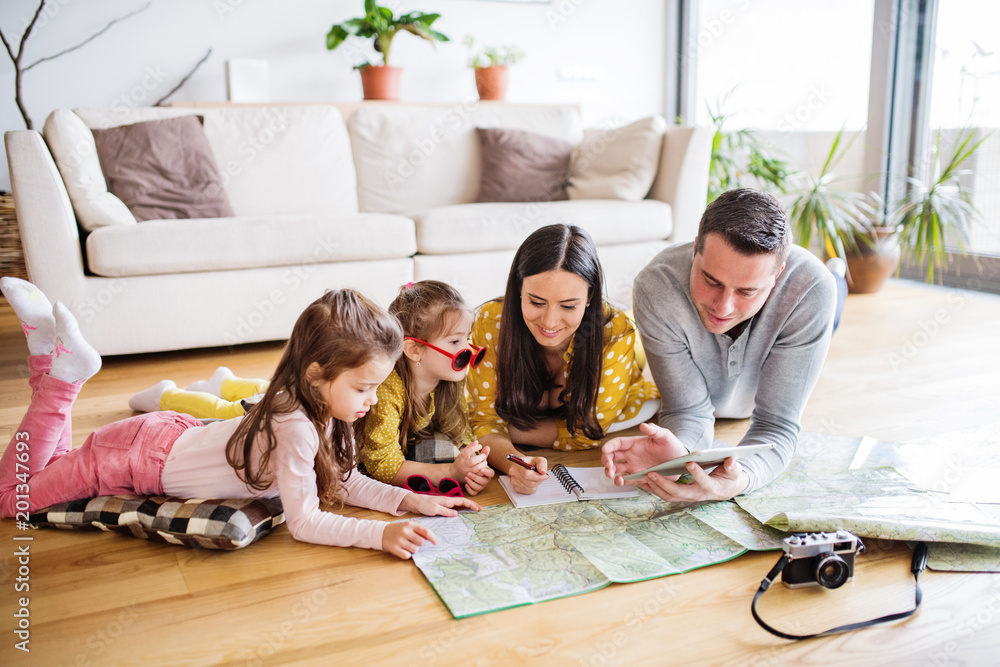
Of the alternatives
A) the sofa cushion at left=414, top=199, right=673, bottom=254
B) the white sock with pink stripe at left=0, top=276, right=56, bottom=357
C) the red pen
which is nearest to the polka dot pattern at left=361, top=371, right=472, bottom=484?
the red pen

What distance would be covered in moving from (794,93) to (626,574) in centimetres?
433

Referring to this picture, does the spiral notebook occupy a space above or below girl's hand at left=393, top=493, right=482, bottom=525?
below

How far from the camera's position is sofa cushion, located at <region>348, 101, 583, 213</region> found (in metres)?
3.50

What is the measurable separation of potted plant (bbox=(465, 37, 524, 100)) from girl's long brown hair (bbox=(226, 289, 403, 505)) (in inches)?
133

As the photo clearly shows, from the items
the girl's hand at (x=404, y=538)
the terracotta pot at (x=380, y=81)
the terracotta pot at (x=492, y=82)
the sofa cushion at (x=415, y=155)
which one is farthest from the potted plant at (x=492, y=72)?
the girl's hand at (x=404, y=538)

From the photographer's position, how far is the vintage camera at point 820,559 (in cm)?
120

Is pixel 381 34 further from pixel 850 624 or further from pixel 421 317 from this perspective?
pixel 850 624

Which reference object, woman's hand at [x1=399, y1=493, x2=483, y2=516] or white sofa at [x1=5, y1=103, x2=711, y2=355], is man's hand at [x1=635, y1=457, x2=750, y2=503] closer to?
woman's hand at [x1=399, y1=493, x2=483, y2=516]

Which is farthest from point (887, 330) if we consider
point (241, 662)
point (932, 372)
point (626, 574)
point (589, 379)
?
point (241, 662)

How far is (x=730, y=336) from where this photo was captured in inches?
65.7

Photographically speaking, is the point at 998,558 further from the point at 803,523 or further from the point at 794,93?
the point at 794,93

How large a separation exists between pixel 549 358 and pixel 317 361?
0.61 metres

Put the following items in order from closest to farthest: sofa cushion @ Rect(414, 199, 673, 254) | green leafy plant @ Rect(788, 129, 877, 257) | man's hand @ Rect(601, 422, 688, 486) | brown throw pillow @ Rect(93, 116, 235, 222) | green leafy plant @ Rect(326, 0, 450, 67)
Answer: man's hand @ Rect(601, 422, 688, 486) → brown throw pillow @ Rect(93, 116, 235, 222) → sofa cushion @ Rect(414, 199, 673, 254) → green leafy plant @ Rect(788, 129, 877, 257) → green leafy plant @ Rect(326, 0, 450, 67)

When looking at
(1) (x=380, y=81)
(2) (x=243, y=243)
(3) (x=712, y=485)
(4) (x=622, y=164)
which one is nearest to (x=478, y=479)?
(3) (x=712, y=485)
